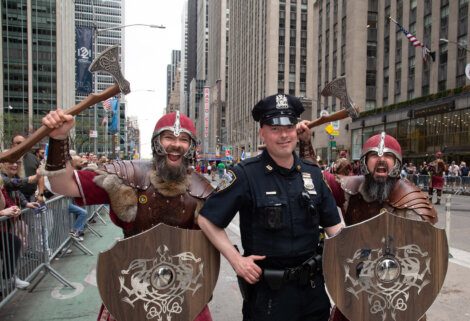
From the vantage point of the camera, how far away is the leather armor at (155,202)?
257 cm

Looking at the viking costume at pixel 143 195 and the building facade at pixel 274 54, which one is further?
the building facade at pixel 274 54

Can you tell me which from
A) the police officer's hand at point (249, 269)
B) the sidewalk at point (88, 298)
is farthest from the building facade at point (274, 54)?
the police officer's hand at point (249, 269)

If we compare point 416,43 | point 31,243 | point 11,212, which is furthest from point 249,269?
point 416,43

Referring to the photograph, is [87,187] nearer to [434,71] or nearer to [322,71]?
[434,71]

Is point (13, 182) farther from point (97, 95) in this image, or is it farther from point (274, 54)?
point (274, 54)

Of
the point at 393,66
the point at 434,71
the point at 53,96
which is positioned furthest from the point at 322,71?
the point at 53,96

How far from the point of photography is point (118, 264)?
210cm

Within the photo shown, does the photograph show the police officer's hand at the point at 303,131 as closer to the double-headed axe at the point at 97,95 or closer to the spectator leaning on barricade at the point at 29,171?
the double-headed axe at the point at 97,95

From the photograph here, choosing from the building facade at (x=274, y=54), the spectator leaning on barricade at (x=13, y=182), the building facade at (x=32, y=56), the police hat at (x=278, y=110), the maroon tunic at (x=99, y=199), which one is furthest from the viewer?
the building facade at (x=274, y=54)

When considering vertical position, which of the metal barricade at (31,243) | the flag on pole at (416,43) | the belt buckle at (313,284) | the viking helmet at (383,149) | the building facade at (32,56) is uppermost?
the building facade at (32,56)

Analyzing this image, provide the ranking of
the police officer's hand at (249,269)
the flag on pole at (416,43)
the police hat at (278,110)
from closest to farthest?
the police officer's hand at (249,269), the police hat at (278,110), the flag on pole at (416,43)

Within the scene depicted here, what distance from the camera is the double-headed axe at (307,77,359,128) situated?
2.99m

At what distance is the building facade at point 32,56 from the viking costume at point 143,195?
221 feet

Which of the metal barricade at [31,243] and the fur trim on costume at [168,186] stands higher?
the fur trim on costume at [168,186]
